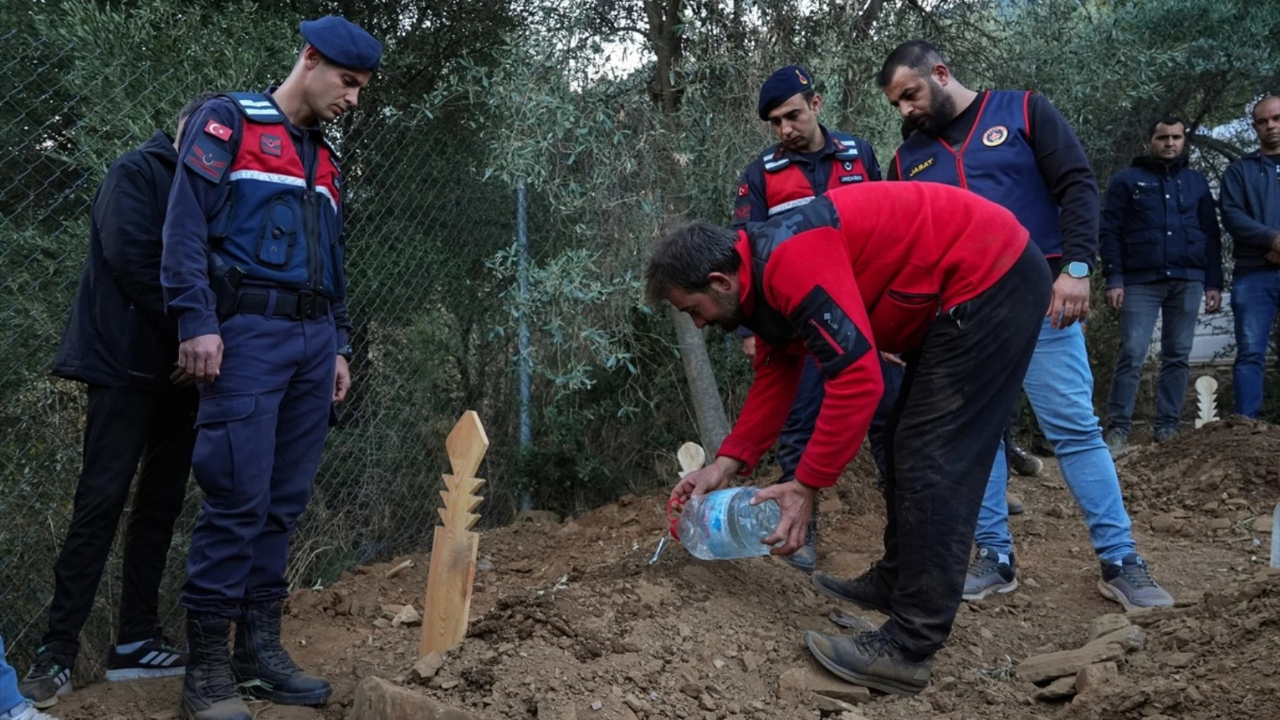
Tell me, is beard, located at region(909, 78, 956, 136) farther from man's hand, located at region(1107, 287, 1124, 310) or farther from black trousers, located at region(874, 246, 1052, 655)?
man's hand, located at region(1107, 287, 1124, 310)

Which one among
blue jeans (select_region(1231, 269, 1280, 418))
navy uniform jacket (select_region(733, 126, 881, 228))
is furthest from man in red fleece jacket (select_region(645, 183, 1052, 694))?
blue jeans (select_region(1231, 269, 1280, 418))

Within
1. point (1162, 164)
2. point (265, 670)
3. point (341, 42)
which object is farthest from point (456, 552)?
point (1162, 164)

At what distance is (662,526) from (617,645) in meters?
2.75

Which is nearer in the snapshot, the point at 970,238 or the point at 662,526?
the point at 970,238

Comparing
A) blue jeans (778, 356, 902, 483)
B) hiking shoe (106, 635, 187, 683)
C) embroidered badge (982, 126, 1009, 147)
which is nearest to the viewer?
hiking shoe (106, 635, 187, 683)

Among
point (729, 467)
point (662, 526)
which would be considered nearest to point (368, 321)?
point (662, 526)

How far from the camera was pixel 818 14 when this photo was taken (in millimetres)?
6547

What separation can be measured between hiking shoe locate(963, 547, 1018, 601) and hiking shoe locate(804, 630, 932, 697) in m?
1.06

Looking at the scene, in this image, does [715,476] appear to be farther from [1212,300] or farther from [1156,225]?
[1212,300]

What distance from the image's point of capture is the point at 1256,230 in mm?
7262

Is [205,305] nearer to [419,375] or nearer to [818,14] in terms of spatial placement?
[419,375]

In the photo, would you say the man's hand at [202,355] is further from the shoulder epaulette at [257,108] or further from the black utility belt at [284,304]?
the shoulder epaulette at [257,108]

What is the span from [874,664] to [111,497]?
254 cm

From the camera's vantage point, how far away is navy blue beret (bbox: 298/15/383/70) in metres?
3.53
